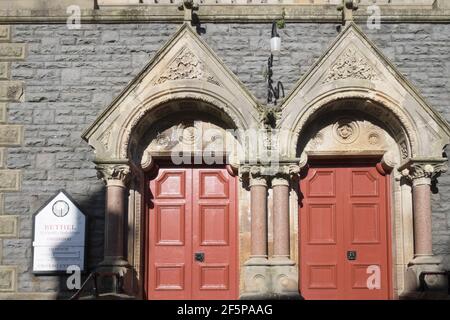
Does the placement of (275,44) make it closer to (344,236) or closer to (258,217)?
(258,217)

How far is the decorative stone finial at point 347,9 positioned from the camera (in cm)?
1100

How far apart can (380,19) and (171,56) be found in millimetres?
3264

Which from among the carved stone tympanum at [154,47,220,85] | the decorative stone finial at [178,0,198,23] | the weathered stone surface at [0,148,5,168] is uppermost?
the decorative stone finial at [178,0,198,23]

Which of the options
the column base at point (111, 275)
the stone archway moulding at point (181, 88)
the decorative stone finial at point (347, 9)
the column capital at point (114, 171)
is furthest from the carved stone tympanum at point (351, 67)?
the column base at point (111, 275)

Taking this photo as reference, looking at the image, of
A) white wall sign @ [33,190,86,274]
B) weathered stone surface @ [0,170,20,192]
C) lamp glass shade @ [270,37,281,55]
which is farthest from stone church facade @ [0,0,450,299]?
lamp glass shade @ [270,37,281,55]

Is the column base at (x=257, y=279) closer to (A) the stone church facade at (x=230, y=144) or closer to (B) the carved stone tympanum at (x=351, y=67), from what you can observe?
(A) the stone church facade at (x=230, y=144)

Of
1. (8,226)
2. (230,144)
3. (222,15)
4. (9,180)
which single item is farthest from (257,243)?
(9,180)

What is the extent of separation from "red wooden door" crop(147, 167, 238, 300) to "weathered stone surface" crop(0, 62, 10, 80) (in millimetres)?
2702

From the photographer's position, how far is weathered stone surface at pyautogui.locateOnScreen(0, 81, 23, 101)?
11.2 m

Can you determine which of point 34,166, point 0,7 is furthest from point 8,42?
point 34,166

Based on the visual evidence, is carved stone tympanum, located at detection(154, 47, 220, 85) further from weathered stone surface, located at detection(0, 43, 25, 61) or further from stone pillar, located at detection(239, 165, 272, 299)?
weathered stone surface, located at detection(0, 43, 25, 61)

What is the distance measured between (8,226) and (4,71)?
7.69 ft

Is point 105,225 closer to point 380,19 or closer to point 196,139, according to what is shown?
point 196,139

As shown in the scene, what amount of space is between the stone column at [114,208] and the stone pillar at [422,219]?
4.02 meters
